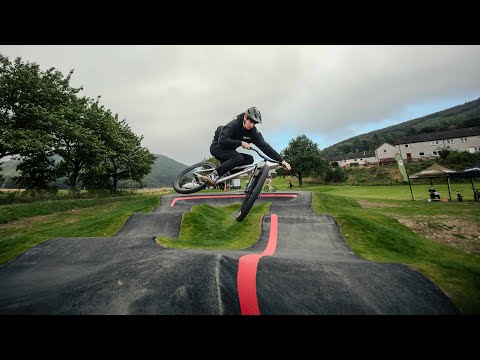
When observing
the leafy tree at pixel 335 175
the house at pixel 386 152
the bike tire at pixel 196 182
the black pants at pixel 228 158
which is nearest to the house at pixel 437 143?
the house at pixel 386 152

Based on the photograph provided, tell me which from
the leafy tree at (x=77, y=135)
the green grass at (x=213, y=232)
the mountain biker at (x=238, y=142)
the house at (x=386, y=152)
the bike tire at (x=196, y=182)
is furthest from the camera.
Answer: the house at (x=386, y=152)

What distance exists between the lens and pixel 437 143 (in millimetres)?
70938

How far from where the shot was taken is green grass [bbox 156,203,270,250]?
32.1 feet

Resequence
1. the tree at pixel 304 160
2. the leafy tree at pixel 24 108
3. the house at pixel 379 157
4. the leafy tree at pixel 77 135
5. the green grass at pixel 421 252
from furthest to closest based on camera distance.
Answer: the house at pixel 379 157 → the tree at pixel 304 160 → the leafy tree at pixel 77 135 → the leafy tree at pixel 24 108 → the green grass at pixel 421 252

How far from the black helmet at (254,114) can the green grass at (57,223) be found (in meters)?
10.8

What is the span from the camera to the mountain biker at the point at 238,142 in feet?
19.1

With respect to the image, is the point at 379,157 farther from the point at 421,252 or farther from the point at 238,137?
the point at 238,137

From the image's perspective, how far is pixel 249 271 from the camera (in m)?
4.88

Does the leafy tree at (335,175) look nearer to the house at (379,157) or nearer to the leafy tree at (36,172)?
the house at (379,157)
